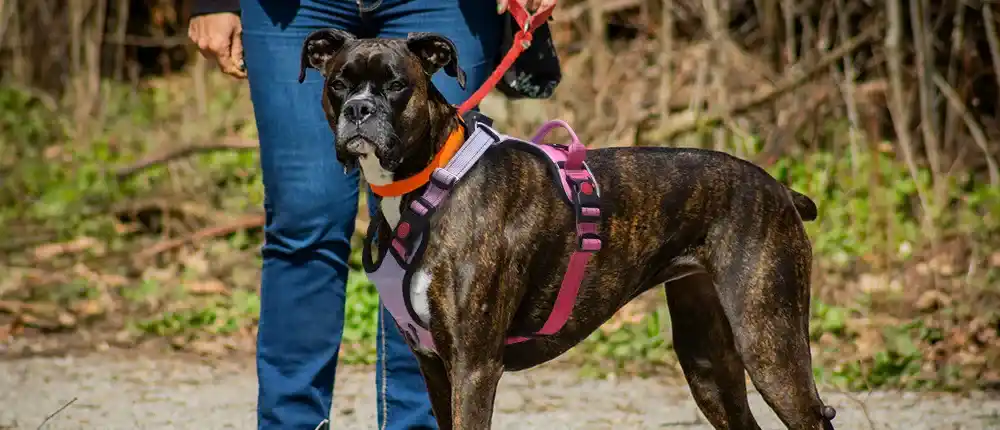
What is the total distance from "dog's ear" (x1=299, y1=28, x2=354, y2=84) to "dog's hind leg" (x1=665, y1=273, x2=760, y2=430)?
131 centimetres

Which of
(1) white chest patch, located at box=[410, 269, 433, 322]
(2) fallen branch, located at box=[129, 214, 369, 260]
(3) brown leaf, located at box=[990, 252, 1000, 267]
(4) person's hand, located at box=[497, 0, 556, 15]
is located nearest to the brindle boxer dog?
(1) white chest patch, located at box=[410, 269, 433, 322]

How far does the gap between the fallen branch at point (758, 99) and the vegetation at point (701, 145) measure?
0.07ft

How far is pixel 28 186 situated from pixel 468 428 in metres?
7.57

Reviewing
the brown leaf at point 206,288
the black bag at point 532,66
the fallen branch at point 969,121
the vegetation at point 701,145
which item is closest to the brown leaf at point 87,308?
the vegetation at point 701,145

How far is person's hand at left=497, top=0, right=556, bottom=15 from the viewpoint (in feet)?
13.0

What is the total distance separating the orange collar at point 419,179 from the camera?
11.9ft

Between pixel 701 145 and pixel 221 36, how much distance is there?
17.2ft

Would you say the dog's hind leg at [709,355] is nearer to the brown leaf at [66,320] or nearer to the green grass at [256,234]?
the green grass at [256,234]

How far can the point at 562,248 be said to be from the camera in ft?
12.4

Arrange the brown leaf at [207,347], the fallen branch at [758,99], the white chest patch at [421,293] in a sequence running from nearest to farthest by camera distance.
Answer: the white chest patch at [421,293], the brown leaf at [207,347], the fallen branch at [758,99]

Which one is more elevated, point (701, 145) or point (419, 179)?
point (419, 179)

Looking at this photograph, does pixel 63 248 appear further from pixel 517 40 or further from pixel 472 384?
pixel 472 384

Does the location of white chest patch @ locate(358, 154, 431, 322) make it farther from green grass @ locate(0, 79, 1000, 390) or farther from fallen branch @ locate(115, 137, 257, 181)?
fallen branch @ locate(115, 137, 257, 181)

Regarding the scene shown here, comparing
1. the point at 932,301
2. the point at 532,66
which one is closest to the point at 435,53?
the point at 532,66
